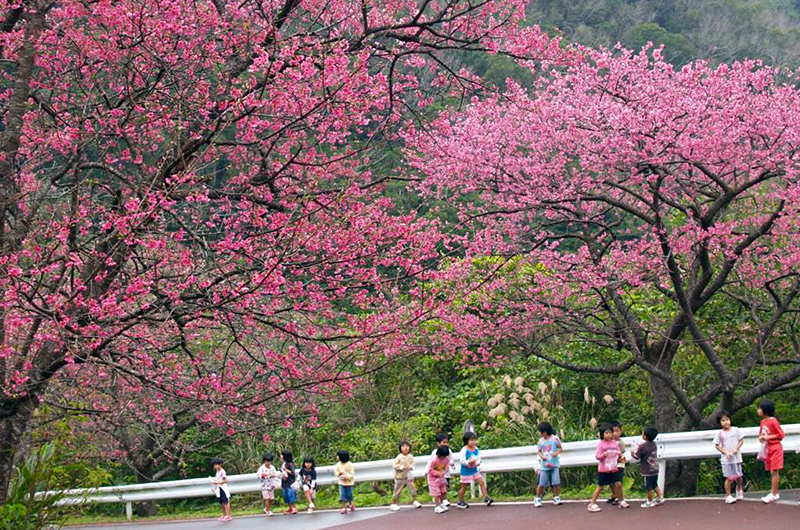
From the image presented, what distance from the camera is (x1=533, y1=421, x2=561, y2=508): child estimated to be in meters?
11.7

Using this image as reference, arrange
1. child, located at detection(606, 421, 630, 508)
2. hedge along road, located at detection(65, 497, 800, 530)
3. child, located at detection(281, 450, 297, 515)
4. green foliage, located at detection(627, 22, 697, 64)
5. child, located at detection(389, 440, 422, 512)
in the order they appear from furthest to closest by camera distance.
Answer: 1. green foliage, located at detection(627, 22, 697, 64)
2. child, located at detection(281, 450, 297, 515)
3. child, located at detection(389, 440, 422, 512)
4. child, located at detection(606, 421, 630, 508)
5. hedge along road, located at detection(65, 497, 800, 530)

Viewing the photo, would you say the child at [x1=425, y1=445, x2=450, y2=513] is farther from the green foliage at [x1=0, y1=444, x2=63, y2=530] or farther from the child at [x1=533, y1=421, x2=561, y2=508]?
the green foliage at [x1=0, y1=444, x2=63, y2=530]

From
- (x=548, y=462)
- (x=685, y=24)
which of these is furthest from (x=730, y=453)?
(x=685, y=24)

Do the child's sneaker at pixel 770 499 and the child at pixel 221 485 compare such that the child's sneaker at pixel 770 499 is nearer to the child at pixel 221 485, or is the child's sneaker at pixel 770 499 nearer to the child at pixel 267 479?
the child at pixel 267 479

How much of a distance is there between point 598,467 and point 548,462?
695 mm

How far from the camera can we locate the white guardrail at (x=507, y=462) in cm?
1112

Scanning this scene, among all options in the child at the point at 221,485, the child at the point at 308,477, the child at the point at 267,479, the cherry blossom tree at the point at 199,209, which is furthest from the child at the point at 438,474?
the child at the point at 221,485

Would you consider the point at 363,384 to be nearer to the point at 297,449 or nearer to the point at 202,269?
the point at 297,449

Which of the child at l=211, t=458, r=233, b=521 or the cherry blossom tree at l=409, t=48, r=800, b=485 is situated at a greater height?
the cherry blossom tree at l=409, t=48, r=800, b=485

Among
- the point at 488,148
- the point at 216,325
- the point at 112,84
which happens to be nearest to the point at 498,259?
the point at 488,148

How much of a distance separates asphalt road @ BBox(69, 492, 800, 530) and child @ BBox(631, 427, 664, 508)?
173mm

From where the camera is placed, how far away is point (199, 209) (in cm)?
1019

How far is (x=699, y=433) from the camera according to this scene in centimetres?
1114

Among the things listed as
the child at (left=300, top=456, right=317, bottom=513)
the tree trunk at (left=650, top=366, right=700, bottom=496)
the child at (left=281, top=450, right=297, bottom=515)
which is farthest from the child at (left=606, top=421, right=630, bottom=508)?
the child at (left=281, top=450, right=297, bottom=515)
